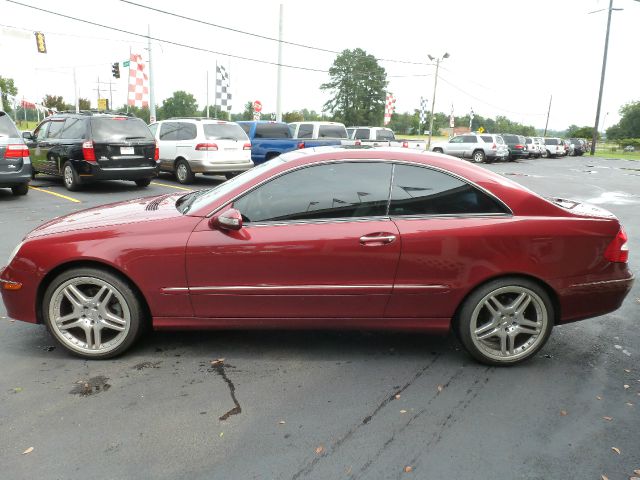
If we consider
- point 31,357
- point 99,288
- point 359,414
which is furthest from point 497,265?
point 31,357

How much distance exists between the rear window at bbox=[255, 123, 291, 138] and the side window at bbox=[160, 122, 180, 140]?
9.59 ft

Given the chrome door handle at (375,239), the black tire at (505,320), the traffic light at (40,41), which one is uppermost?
A: the traffic light at (40,41)

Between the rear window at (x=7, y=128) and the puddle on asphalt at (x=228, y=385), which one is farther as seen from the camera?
the rear window at (x=7, y=128)

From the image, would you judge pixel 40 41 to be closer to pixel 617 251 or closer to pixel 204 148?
pixel 204 148

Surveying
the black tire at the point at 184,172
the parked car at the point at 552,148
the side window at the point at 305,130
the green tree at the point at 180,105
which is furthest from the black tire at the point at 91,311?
the green tree at the point at 180,105

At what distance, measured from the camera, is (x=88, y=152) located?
36.4 ft

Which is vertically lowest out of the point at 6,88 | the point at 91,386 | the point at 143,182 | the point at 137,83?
the point at 91,386

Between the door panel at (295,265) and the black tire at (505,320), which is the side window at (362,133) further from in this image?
the door panel at (295,265)

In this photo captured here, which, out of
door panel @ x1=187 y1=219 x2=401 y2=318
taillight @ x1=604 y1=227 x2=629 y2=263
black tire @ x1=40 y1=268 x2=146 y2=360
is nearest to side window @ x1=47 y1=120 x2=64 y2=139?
black tire @ x1=40 y1=268 x2=146 y2=360

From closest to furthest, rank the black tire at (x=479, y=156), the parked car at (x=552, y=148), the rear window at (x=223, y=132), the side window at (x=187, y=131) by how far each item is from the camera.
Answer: the rear window at (x=223, y=132)
the side window at (x=187, y=131)
the black tire at (x=479, y=156)
the parked car at (x=552, y=148)

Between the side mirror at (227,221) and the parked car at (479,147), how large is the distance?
1062 inches

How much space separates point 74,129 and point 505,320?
10.7 m

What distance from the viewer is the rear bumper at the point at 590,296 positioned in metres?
3.58

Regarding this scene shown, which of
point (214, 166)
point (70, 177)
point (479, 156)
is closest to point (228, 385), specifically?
point (70, 177)
